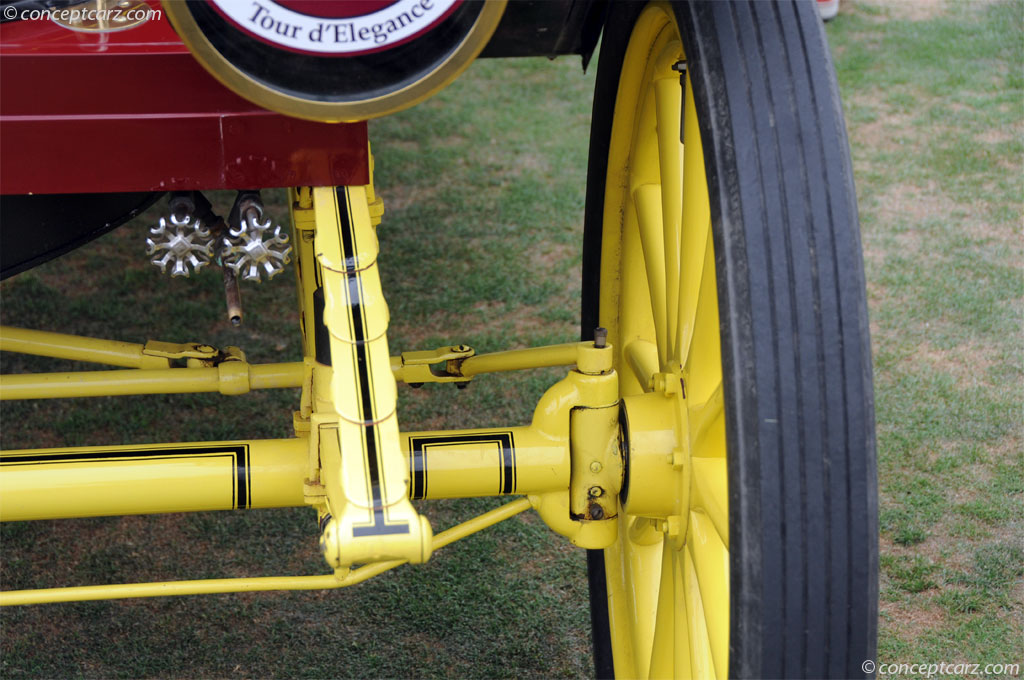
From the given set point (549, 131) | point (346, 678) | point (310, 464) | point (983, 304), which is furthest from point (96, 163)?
point (549, 131)

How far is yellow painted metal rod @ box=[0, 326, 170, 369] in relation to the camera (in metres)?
2.05

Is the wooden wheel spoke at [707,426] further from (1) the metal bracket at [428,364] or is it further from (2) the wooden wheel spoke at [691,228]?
(1) the metal bracket at [428,364]

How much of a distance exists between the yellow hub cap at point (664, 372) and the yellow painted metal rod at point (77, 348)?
0.97 m

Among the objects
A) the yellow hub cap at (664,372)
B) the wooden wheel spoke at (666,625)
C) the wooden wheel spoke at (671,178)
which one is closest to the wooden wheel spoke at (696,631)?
the yellow hub cap at (664,372)

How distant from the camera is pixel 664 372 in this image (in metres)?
1.63

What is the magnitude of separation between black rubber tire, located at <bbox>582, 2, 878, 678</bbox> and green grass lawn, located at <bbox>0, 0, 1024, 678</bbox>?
1072 millimetres

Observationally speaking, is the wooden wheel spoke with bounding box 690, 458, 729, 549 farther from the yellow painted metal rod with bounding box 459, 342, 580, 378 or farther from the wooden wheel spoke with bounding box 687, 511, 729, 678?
the yellow painted metal rod with bounding box 459, 342, 580, 378

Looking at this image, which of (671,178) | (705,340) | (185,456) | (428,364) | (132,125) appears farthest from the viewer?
(428,364)

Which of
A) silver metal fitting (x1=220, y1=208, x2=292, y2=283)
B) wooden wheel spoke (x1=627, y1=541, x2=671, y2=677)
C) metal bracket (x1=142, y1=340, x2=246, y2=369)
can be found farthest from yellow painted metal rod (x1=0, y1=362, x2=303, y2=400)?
wooden wheel spoke (x1=627, y1=541, x2=671, y2=677)

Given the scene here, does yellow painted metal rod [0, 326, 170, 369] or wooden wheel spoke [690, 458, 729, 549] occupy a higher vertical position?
yellow painted metal rod [0, 326, 170, 369]

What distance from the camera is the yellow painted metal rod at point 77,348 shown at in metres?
2.05

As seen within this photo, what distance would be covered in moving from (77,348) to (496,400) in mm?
1298

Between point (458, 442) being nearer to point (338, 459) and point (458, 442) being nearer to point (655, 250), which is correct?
point (338, 459)

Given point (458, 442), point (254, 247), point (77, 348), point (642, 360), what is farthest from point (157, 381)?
point (642, 360)
